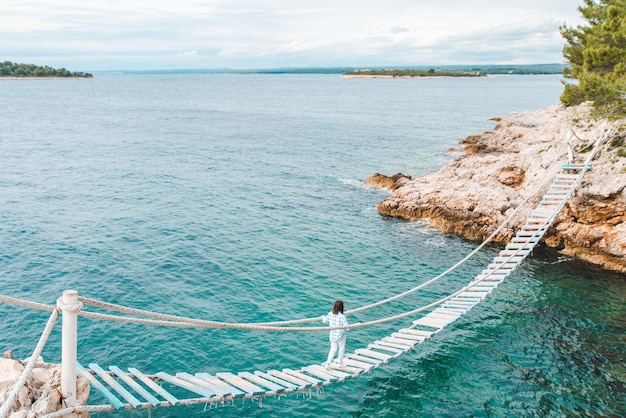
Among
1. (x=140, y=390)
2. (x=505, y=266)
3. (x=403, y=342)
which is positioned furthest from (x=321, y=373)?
(x=505, y=266)

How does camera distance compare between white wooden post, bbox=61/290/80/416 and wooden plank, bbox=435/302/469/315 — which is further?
wooden plank, bbox=435/302/469/315

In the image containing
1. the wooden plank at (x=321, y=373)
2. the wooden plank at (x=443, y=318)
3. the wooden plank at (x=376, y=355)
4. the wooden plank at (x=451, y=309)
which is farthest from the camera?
the wooden plank at (x=451, y=309)

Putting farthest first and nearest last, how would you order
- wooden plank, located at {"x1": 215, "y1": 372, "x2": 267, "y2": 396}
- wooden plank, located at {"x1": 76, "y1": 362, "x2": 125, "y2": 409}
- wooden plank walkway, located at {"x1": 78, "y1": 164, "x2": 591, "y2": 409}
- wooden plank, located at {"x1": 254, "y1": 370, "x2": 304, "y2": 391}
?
wooden plank, located at {"x1": 254, "y1": 370, "x2": 304, "y2": 391} → wooden plank, located at {"x1": 215, "y1": 372, "x2": 267, "y2": 396} → wooden plank walkway, located at {"x1": 78, "y1": 164, "x2": 591, "y2": 409} → wooden plank, located at {"x1": 76, "y1": 362, "x2": 125, "y2": 409}

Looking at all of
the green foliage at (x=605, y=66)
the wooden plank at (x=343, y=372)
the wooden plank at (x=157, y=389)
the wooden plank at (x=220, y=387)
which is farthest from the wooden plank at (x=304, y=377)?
the green foliage at (x=605, y=66)

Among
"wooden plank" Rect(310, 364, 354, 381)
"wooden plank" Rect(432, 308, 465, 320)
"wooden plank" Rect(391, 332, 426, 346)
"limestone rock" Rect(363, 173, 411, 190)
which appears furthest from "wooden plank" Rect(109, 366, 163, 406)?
"limestone rock" Rect(363, 173, 411, 190)

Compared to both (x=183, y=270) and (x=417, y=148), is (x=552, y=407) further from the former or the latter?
(x=417, y=148)

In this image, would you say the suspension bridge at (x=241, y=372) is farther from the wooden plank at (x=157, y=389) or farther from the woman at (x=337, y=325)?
the woman at (x=337, y=325)

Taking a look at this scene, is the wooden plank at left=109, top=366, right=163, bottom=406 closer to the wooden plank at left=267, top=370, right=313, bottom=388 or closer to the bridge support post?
the bridge support post

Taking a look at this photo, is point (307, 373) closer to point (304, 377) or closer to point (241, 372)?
point (304, 377)
